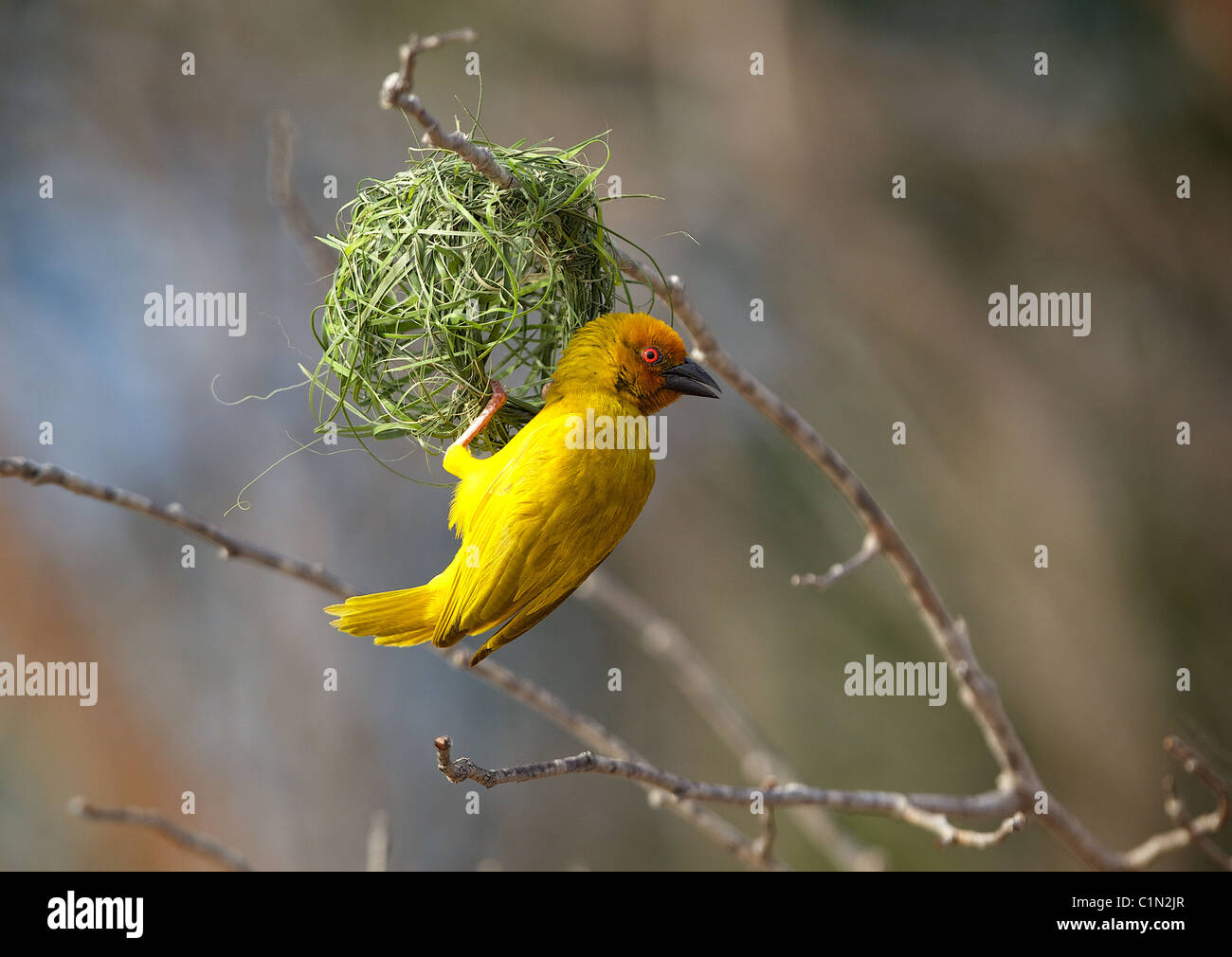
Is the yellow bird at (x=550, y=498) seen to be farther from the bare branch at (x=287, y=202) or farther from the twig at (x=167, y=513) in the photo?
the bare branch at (x=287, y=202)

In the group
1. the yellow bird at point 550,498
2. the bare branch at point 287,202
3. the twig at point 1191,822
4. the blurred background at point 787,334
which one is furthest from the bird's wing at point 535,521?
the blurred background at point 787,334

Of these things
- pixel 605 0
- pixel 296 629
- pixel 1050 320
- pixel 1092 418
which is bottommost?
pixel 296 629

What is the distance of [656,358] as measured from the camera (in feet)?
6.19

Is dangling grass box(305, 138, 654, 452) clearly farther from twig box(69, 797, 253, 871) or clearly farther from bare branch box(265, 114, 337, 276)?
twig box(69, 797, 253, 871)

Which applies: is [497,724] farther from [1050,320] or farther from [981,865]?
[1050,320]

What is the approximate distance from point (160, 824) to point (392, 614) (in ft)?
3.58

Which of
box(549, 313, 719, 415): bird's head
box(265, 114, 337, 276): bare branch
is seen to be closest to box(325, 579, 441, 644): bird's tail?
box(549, 313, 719, 415): bird's head

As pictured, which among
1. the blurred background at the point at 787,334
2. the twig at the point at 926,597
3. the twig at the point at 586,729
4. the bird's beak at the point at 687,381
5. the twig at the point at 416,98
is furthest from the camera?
the blurred background at the point at 787,334

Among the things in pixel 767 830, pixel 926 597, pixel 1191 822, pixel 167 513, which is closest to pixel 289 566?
pixel 167 513

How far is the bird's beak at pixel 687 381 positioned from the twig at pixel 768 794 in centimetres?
63

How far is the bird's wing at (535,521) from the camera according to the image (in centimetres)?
176

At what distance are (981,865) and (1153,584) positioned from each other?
1.81m

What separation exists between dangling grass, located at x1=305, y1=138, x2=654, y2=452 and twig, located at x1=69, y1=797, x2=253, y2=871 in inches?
42.4

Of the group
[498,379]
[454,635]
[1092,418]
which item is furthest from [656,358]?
[1092,418]
